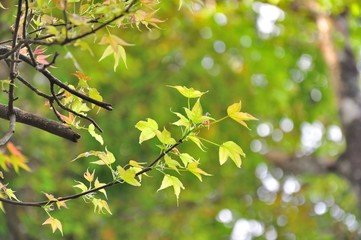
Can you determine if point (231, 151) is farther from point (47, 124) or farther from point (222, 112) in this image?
point (222, 112)

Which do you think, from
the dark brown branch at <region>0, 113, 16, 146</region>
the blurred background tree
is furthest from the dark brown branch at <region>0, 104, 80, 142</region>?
the blurred background tree

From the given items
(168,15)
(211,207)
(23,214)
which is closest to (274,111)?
(211,207)

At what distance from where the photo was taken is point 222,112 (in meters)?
4.68

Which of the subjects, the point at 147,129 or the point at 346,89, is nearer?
the point at 147,129

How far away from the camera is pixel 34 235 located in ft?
13.1

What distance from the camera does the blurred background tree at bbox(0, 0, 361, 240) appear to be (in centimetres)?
421

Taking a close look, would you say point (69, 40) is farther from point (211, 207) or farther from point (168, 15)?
point (211, 207)

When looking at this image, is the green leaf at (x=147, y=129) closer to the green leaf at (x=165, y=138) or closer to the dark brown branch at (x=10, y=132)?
the green leaf at (x=165, y=138)

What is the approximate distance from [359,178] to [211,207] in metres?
1.54

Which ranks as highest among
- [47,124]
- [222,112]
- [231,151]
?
[47,124]

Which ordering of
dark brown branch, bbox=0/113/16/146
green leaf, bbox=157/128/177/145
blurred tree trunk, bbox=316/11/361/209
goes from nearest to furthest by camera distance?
dark brown branch, bbox=0/113/16/146 < green leaf, bbox=157/128/177/145 < blurred tree trunk, bbox=316/11/361/209

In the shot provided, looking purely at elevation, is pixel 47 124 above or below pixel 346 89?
above

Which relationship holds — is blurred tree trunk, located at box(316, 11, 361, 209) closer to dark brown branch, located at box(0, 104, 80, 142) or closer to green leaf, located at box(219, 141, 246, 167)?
green leaf, located at box(219, 141, 246, 167)

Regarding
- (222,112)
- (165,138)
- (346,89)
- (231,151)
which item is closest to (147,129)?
(165,138)
